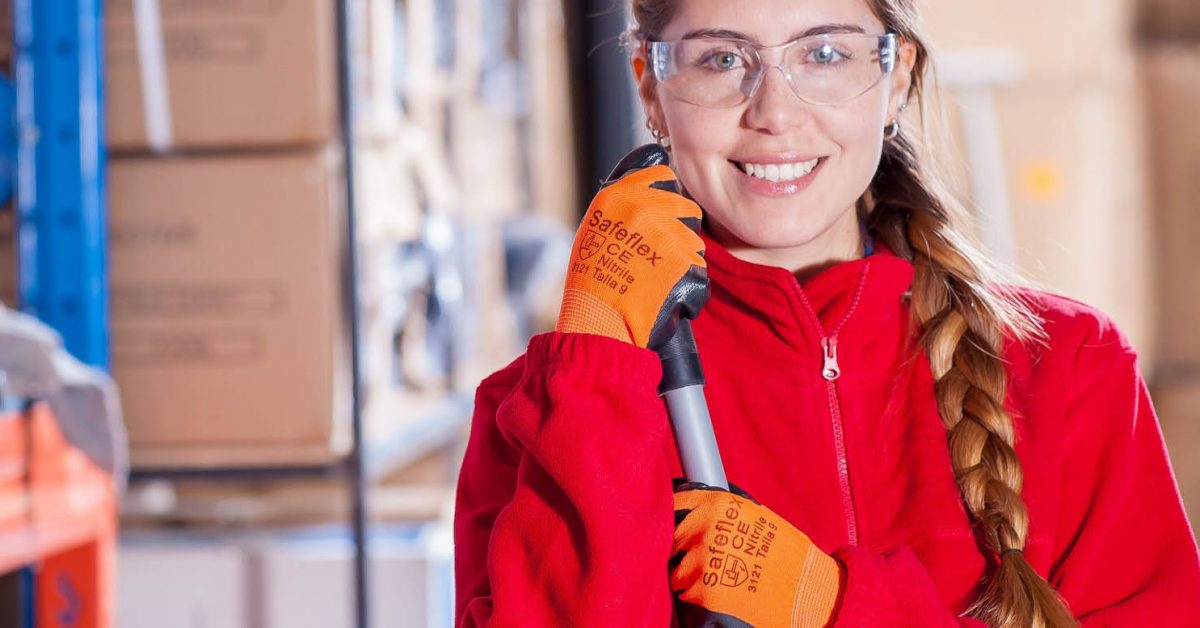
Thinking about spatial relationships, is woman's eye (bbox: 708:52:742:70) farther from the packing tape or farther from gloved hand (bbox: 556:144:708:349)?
the packing tape

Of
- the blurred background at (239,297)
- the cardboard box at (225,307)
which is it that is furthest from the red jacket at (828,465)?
the cardboard box at (225,307)

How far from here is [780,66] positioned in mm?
1069

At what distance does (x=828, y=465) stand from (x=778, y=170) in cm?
26

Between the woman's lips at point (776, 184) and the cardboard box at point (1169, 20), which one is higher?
the cardboard box at point (1169, 20)

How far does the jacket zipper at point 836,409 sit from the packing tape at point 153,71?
3.65 feet

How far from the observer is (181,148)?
6.04 ft

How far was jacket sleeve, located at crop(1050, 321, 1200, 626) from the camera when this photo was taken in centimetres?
103

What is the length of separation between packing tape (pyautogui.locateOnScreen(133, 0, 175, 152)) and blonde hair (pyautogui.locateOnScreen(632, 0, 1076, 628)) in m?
0.91

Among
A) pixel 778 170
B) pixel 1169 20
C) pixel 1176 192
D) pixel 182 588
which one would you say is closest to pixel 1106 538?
pixel 778 170

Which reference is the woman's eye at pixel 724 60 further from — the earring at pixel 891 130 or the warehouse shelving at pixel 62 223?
the warehouse shelving at pixel 62 223

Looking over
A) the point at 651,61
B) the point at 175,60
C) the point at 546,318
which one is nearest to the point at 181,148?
the point at 175,60

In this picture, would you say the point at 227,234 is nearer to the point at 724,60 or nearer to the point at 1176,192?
the point at 724,60

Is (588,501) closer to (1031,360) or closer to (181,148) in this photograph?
(1031,360)

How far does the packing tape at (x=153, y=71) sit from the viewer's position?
5.98ft
